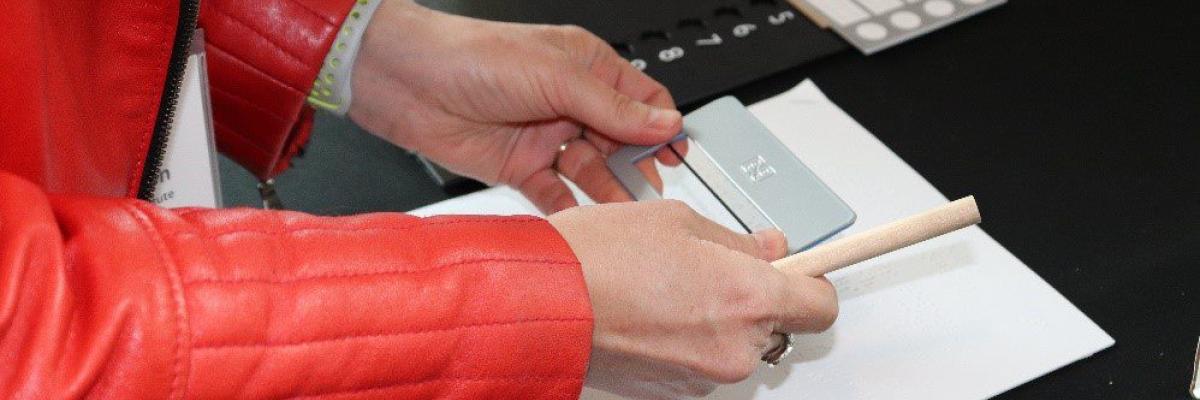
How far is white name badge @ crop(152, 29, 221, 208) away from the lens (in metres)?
0.68

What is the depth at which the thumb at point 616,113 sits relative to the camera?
76 cm

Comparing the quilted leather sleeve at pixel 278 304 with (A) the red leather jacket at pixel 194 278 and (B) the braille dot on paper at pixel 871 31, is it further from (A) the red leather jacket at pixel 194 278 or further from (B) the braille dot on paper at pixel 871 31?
(B) the braille dot on paper at pixel 871 31

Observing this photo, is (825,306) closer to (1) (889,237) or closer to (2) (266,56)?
(1) (889,237)

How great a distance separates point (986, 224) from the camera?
793mm

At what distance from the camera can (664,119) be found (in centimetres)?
75

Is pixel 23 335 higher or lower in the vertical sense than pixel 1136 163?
higher

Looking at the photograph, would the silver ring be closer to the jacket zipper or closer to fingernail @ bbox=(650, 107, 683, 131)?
fingernail @ bbox=(650, 107, 683, 131)

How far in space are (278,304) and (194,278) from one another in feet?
0.11

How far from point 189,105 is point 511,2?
38cm

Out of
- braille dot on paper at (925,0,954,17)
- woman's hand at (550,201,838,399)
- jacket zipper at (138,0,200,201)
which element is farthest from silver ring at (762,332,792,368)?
braille dot on paper at (925,0,954,17)

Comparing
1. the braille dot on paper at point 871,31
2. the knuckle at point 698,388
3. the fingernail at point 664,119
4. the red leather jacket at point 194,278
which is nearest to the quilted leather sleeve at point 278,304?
the red leather jacket at point 194,278

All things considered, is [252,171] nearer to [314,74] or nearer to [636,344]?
[314,74]

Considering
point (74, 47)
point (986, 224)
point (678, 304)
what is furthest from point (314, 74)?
point (986, 224)

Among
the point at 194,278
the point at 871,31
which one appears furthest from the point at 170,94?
A: the point at 871,31
